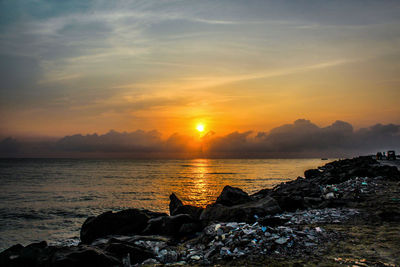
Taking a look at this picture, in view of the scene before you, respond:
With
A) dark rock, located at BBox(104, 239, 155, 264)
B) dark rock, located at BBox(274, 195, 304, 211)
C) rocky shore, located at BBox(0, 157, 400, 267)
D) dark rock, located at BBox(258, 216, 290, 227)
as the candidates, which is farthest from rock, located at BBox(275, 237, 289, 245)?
dark rock, located at BBox(274, 195, 304, 211)

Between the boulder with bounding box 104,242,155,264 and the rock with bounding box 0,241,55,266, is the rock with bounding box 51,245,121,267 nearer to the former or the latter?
the rock with bounding box 0,241,55,266

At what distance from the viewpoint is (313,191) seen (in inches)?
599

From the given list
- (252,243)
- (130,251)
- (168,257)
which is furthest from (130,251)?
(252,243)

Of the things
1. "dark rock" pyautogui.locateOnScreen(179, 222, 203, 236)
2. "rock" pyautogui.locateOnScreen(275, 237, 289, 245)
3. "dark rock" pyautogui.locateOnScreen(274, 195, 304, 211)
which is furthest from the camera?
"dark rock" pyautogui.locateOnScreen(274, 195, 304, 211)

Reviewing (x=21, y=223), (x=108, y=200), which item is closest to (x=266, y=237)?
(x=21, y=223)

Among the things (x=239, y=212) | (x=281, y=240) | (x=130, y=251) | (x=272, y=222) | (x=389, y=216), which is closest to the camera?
(x=281, y=240)

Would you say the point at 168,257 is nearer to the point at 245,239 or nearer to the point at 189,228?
the point at 245,239

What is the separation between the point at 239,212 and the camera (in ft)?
→ 31.2

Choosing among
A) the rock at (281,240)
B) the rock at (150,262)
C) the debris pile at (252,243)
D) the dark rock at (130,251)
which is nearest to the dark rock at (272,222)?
the debris pile at (252,243)

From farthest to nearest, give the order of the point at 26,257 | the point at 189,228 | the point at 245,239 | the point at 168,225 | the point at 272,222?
the point at 168,225, the point at 189,228, the point at 272,222, the point at 245,239, the point at 26,257

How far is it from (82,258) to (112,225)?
442 cm

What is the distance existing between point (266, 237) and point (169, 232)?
399cm

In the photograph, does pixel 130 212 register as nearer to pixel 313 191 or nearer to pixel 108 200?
pixel 313 191

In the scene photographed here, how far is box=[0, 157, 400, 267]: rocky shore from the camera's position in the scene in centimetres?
576
